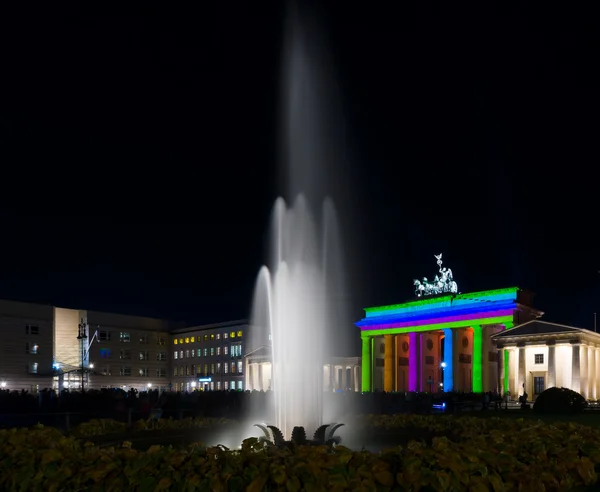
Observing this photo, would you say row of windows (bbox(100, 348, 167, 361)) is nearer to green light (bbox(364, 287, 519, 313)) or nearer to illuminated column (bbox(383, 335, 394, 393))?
green light (bbox(364, 287, 519, 313))

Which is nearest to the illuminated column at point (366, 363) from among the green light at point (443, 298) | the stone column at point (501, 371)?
the green light at point (443, 298)

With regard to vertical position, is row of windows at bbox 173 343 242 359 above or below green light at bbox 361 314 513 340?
below

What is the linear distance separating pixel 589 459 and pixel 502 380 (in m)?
76.0

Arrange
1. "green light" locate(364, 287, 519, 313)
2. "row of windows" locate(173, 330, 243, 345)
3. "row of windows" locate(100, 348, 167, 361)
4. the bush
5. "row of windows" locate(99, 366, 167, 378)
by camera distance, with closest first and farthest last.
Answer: the bush, "green light" locate(364, 287, 519, 313), "row of windows" locate(99, 366, 167, 378), "row of windows" locate(100, 348, 167, 361), "row of windows" locate(173, 330, 243, 345)

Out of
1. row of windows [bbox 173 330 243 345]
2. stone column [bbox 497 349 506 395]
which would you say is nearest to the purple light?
stone column [bbox 497 349 506 395]

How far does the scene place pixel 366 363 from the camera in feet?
340

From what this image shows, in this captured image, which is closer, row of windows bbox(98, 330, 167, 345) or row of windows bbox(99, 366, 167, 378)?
row of windows bbox(99, 366, 167, 378)

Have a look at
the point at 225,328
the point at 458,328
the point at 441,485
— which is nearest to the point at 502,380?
the point at 458,328

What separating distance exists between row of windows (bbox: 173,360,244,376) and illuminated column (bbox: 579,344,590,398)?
6020 centimetres

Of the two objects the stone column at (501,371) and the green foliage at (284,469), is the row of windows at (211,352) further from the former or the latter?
the green foliage at (284,469)

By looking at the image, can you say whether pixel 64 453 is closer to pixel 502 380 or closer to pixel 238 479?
pixel 238 479

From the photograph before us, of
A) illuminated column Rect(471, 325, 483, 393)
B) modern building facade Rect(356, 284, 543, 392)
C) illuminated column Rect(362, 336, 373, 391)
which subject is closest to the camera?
modern building facade Rect(356, 284, 543, 392)

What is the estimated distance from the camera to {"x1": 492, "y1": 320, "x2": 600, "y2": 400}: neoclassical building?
76.5 metres

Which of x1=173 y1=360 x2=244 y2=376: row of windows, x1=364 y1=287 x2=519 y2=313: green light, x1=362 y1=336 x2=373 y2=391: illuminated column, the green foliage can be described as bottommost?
x1=173 y1=360 x2=244 y2=376: row of windows
